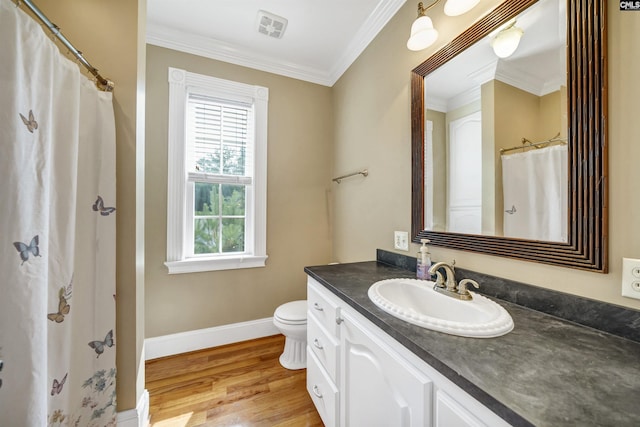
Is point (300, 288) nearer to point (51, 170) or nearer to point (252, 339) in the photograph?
point (252, 339)

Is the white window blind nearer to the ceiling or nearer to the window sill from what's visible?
the ceiling

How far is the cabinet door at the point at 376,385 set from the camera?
2.03 ft

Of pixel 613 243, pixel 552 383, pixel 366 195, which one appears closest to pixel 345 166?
pixel 366 195

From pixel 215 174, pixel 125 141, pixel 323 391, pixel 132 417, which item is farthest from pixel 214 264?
pixel 323 391

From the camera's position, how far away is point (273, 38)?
73.2 inches

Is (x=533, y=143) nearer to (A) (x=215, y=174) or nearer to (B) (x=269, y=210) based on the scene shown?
(B) (x=269, y=210)

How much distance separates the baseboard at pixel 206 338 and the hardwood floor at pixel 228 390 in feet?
0.17

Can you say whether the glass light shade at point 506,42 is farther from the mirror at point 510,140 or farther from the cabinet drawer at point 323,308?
the cabinet drawer at point 323,308

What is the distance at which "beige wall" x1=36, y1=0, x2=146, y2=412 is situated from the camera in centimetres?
108

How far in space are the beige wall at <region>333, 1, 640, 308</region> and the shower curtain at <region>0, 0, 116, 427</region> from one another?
1.50 meters

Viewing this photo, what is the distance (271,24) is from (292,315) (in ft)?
6.90

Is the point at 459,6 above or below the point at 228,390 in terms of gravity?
above

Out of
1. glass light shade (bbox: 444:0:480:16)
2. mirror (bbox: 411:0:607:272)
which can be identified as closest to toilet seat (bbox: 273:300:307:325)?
mirror (bbox: 411:0:607:272)

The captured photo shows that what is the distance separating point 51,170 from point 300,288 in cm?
186
